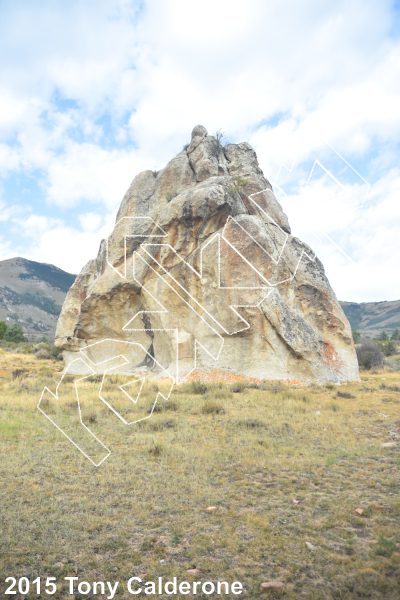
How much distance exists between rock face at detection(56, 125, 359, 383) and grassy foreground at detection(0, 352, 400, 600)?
6926 millimetres

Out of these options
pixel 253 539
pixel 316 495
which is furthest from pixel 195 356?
pixel 253 539

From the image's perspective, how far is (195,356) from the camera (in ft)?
57.6

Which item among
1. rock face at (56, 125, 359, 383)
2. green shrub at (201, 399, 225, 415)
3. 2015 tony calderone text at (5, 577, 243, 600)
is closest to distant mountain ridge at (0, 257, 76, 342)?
rock face at (56, 125, 359, 383)

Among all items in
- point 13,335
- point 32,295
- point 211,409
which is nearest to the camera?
point 211,409

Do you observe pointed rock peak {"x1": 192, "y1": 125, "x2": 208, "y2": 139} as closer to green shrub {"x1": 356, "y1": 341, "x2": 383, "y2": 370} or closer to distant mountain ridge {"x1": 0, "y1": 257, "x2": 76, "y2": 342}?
green shrub {"x1": 356, "y1": 341, "x2": 383, "y2": 370}

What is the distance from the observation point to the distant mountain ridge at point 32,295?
327 feet

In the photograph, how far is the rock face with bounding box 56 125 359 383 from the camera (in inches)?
671

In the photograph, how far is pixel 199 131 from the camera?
24.2 m

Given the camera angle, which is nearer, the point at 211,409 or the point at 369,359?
the point at 211,409

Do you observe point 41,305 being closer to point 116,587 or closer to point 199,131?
point 199,131

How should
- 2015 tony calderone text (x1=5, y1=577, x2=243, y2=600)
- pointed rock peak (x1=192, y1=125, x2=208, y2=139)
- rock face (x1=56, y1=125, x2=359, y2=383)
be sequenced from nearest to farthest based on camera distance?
2015 tony calderone text (x1=5, y1=577, x2=243, y2=600), rock face (x1=56, y1=125, x2=359, y2=383), pointed rock peak (x1=192, y1=125, x2=208, y2=139)

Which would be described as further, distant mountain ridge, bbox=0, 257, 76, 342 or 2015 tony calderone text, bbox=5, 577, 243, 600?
distant mountain ridge, bbox=0, 257, 76, 342

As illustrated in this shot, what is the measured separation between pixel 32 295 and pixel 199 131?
117 metres

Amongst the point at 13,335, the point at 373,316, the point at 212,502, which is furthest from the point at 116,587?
the point at 373,316
